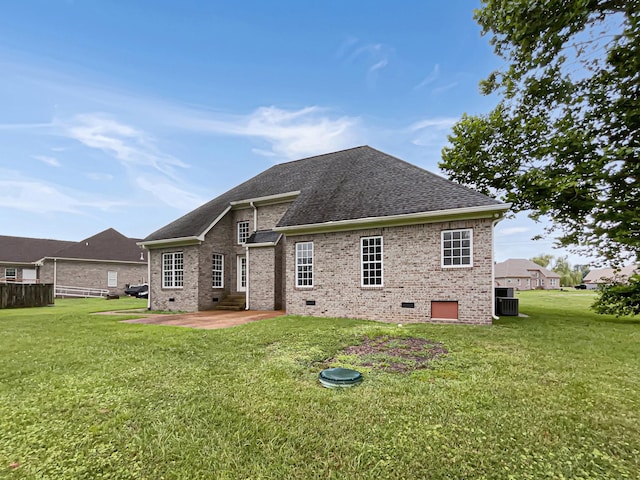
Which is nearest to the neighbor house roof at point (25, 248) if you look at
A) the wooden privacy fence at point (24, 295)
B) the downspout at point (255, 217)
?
the wooden privacy fence at point (24, 295)

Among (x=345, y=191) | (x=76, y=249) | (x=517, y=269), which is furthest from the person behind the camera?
(x=517, y=269)

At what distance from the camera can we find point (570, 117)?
42.2 ft

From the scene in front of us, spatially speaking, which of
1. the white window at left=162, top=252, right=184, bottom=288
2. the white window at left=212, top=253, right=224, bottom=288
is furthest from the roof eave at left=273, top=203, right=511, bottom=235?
the white window at left=162, top=252, right=184, bottom=288

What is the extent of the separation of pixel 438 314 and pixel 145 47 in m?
15.7

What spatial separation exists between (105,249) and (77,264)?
2.68 m

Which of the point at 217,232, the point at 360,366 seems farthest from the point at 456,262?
the point at 217,232

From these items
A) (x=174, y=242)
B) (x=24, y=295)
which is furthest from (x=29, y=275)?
(x=174, y=242)

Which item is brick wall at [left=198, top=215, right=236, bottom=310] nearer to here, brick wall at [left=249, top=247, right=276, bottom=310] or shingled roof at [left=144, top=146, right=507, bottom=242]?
shingled roof at [left=144, top=146, right=507, bottom=242]

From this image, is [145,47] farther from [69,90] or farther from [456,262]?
[456,262]

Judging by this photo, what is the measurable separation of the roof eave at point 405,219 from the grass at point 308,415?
454 centimetres

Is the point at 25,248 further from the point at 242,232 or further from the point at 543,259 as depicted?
the point at 543,259

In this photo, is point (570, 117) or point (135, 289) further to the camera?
point (135, 289)

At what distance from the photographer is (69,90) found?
1219 centimetres

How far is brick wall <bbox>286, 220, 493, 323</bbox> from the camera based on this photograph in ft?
33.8
